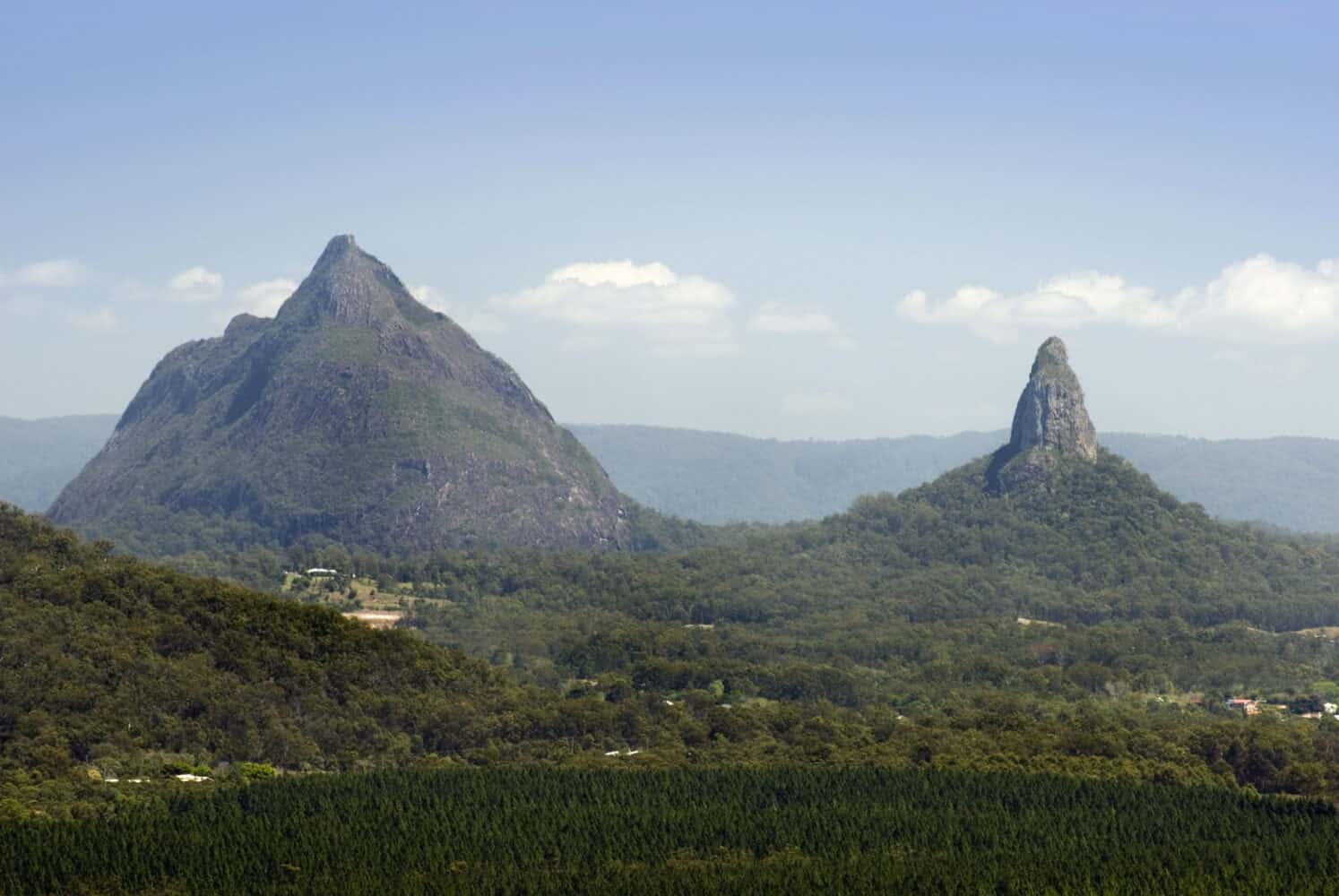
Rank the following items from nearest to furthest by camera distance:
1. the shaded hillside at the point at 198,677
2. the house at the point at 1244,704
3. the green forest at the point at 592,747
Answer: the green forest at the point at 592,747, the shaded hillside at the point at 198,677, the house at the point at 1244,704

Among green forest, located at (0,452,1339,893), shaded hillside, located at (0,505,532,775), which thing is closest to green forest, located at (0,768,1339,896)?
green forest, located at (0,452,1339,893)

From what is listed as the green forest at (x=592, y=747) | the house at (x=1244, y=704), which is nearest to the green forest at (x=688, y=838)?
the green forest at (x=592, y=747)

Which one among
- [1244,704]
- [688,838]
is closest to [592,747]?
[688,838]

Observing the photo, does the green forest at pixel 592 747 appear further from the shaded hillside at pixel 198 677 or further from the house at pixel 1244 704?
the house at pixel 1244 704

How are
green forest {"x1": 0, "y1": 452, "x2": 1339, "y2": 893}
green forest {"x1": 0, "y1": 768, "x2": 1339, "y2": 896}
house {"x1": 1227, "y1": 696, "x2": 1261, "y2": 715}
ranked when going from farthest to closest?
house {"x1": 1227, "y1": 696, "x2": 1261, "y2": 715} < green forest {"x1": 0, "y1": 452, "x2": 1339, "y2": 893} < green forest {"x1": 0, "y1": 768, "x2": 1339, "y2": 896}

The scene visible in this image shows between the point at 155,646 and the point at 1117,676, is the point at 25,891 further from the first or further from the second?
the point at 1117,676

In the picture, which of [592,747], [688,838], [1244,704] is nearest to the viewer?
[688,838]

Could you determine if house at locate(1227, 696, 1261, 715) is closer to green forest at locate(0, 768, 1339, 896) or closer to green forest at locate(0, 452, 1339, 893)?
green forest at locate(0, 452, 1339, 893)

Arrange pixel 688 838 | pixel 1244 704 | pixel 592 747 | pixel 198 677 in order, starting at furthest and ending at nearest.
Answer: pixel 1244 704
pixel 198 677
pixel 592 747
pixel 688 838

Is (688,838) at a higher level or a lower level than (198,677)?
lower

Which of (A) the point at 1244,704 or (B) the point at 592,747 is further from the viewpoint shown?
(A) the point at 1244,704

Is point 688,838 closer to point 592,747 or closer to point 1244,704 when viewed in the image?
point 592,747
